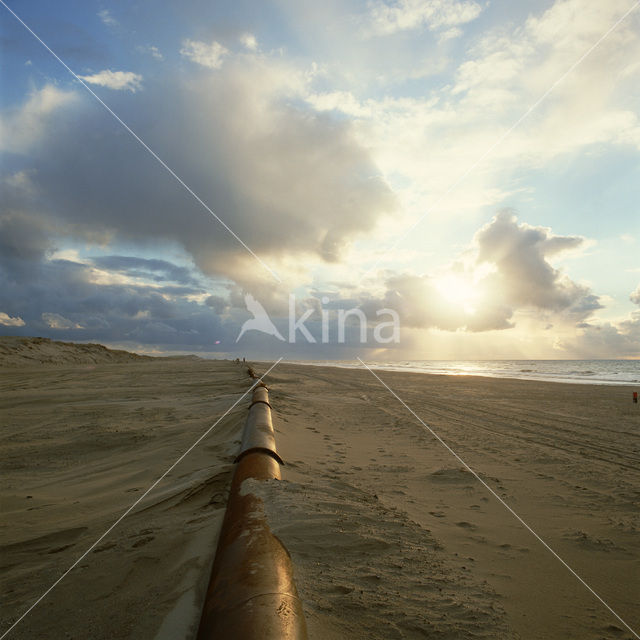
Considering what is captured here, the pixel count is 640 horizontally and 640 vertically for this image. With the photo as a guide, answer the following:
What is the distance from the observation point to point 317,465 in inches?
191

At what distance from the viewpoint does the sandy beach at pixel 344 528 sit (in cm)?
197

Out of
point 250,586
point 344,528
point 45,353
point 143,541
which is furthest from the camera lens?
point 45,353

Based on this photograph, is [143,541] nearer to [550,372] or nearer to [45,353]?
[45,353]

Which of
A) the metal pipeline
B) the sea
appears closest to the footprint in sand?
the metal pipeline

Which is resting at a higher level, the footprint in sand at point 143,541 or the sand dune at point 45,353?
the sand dune at point 45,353

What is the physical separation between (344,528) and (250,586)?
1155 millimetres

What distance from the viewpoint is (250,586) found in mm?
1716

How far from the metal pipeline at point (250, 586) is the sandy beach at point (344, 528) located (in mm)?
168

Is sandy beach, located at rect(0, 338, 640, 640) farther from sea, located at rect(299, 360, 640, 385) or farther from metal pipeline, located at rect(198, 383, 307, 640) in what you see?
sea, located at rect(299, 360, 640, 385)

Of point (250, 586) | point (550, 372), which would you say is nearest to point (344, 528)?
point (250, 586)

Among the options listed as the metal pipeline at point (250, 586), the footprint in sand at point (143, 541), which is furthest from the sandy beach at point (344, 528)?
the metal pipeline at point (250, 586)

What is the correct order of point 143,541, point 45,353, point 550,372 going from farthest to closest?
point 550,372
point 45,353
point 143,541

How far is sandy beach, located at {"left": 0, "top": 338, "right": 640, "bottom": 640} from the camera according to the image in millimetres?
1970

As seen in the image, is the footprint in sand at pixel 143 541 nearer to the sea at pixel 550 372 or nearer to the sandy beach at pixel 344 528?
the sandy beach at pixel 344 528
